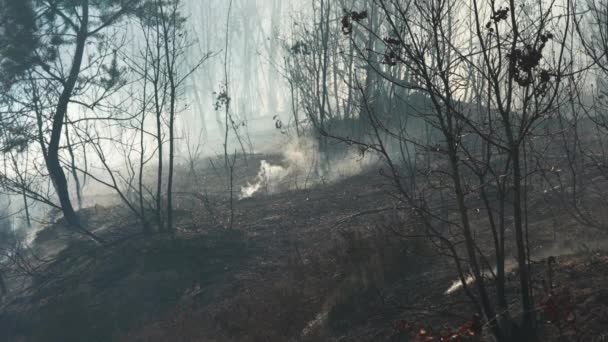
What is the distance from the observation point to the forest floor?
19.8 ft

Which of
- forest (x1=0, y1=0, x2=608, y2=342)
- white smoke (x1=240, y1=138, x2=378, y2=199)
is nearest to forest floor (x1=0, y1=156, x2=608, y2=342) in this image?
forest (x1=0, y1=0, x2=608, y2=342)

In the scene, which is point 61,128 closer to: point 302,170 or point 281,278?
point 302,170

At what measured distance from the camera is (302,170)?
2528 cm

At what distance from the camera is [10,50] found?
18.6 meters

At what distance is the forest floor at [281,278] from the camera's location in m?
6.04

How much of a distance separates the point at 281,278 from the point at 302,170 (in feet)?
48.5

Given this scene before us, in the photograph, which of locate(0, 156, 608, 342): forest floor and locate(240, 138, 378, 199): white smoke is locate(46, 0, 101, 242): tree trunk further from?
locate(240, 138, 378, 199): white smoke

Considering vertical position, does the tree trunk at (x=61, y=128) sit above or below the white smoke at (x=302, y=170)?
above

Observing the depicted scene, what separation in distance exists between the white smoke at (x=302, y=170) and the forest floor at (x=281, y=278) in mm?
2410

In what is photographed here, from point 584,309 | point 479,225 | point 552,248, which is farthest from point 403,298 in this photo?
point 479,225

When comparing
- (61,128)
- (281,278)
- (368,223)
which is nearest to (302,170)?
(61,128)

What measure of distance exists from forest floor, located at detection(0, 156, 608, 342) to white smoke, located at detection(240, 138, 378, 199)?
2410mm

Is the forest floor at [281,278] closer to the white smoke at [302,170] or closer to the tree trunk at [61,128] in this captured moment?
the tree trunk at [61,128]

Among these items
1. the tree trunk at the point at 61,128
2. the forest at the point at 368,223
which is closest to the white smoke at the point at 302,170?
the forest at the point at 368,223
